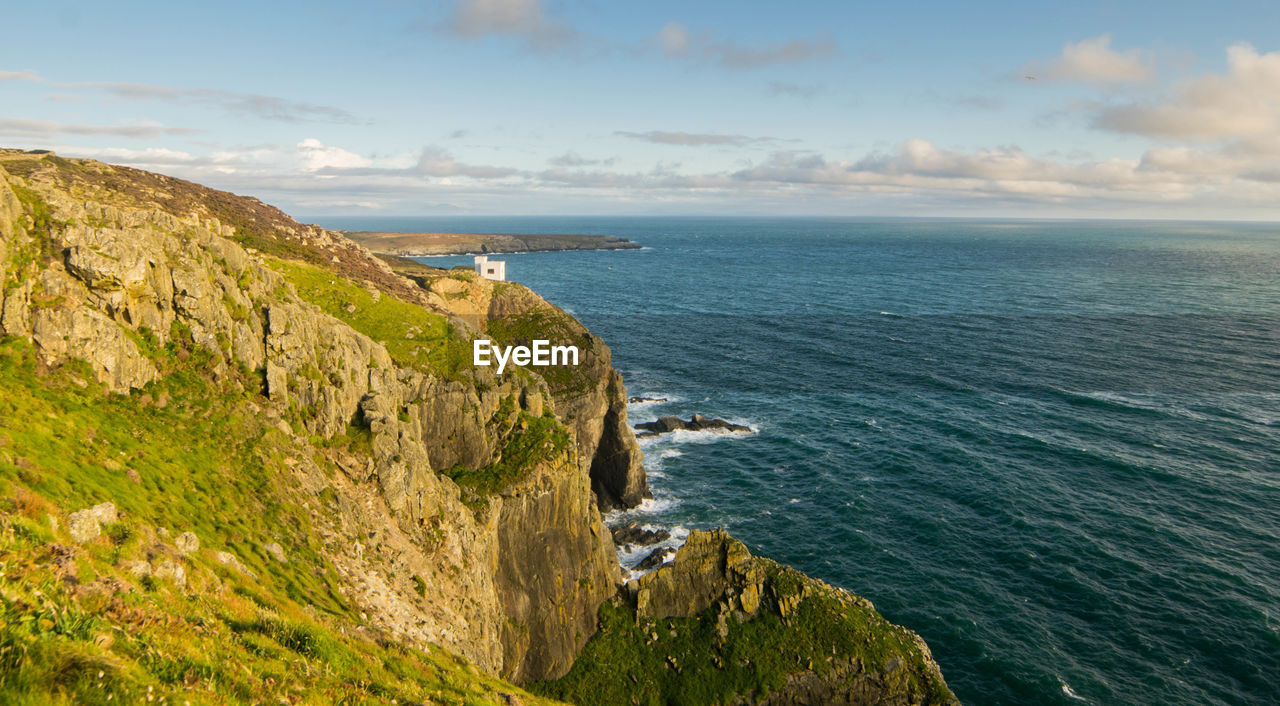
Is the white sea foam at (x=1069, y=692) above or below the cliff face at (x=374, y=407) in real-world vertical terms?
below

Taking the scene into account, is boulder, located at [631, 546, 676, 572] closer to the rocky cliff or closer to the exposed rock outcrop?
the rocky cliff

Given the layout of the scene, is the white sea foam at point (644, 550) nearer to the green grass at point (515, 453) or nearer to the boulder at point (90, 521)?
the green grass at point (515, 453)

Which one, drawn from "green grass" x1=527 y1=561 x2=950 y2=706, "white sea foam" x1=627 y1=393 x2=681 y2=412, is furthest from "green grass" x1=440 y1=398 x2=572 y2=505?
"white sea foam" x1=627 y1=393 x2=681 y2=412

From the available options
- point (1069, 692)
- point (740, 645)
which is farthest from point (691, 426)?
point (1069, 692)

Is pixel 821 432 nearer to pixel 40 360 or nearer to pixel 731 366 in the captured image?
pixel 731 366

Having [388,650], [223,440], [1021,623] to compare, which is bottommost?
[1021,623]

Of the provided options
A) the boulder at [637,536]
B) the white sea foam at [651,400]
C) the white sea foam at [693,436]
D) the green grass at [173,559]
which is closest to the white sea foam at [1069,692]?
the boulder at [637,536]

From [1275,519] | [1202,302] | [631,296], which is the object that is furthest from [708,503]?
[1202,302]
